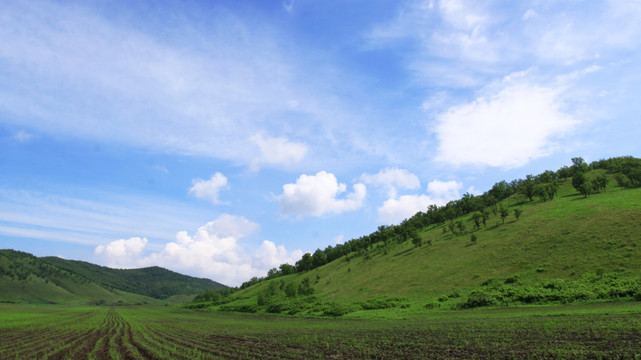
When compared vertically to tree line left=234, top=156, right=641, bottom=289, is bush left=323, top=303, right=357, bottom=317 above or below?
below

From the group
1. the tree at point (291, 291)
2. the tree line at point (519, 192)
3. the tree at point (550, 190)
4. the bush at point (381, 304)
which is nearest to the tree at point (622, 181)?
the tree line at point (519, 192)

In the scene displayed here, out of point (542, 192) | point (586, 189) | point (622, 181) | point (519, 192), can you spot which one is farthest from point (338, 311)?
point (519, 192)

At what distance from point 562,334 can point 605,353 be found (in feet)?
26.8

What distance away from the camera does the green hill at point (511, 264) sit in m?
63.3

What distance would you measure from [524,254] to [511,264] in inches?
246

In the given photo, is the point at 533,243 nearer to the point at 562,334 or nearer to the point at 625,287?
the point at 625,287

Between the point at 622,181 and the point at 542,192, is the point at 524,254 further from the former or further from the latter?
the point at 622,181

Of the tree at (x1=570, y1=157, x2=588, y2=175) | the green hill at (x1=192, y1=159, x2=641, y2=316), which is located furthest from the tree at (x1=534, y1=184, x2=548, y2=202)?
the tree at (x1=570, y1=157, x2=588, y2=175)

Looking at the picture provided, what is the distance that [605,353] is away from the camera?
66.9 feet

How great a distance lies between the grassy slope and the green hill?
22cm

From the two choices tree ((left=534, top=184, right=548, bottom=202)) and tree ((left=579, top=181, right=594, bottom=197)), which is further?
tree ((left=534, top=184, right=548, bottom=202))

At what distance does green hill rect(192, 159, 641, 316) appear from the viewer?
63.3 m

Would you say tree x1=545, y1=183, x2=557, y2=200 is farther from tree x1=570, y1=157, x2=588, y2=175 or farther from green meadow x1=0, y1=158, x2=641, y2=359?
tree x1=570, y1=157, x2=588, y2=175

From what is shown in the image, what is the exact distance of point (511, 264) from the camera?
84.6m
